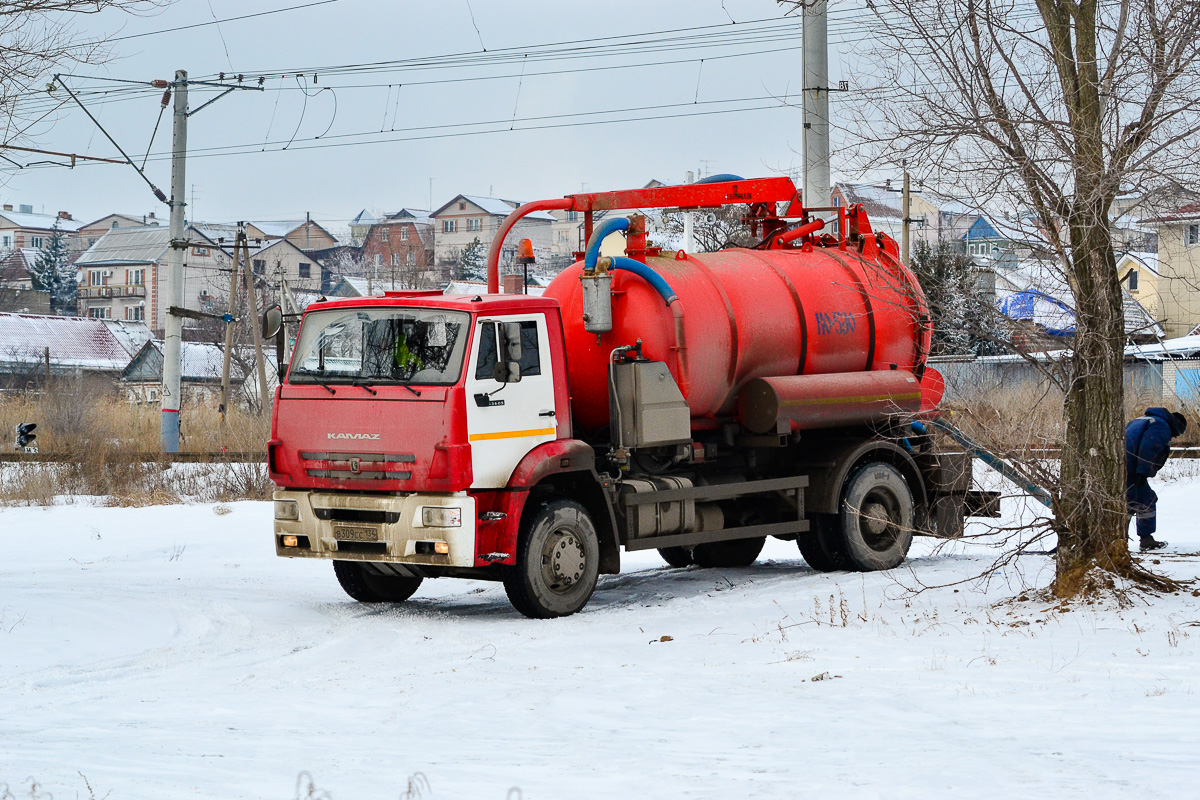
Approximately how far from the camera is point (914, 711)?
24.4ft

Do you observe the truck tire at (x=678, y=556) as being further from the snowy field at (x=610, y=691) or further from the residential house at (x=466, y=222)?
the residential house at (x=466, y=222)

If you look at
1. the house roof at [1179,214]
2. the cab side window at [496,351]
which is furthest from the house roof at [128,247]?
the house roof at [1179,214]

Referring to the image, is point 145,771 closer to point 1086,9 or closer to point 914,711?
point 914,711

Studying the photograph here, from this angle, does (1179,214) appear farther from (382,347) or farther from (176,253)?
(176,253)

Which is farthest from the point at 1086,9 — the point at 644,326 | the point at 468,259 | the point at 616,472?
the point at 468,259

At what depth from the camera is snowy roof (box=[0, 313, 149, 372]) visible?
Answer: 216 ft

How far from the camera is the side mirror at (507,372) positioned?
11047mm

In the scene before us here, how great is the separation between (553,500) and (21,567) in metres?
6.65

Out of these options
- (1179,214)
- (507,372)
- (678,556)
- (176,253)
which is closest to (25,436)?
(176,253)

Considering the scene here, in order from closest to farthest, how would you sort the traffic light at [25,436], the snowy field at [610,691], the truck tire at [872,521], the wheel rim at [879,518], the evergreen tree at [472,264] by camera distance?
the snowy field at [610,691], the truck tire at [872,521], the wheel rim at [879,518], the traffic light at [25,436], the evergreen tree at [472,264]

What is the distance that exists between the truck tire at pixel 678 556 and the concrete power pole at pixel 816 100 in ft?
12.8

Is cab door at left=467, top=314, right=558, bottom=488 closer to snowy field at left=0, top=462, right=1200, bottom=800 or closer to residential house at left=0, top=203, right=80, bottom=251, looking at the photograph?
snowy field at left=0, top=462, right=1200, bottom=800

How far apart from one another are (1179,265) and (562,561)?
17.2 ft

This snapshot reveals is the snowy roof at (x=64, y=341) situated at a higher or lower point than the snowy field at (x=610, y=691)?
higher
